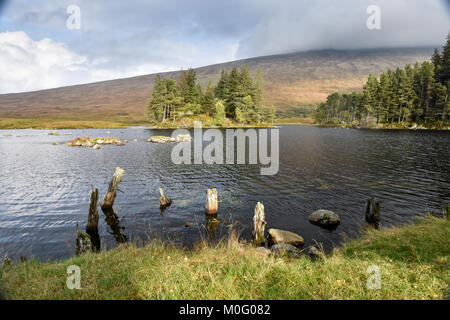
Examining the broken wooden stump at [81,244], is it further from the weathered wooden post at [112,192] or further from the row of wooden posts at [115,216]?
the weathered wooden post at [112,192]

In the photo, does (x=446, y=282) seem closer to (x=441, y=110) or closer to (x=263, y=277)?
(x=263, y=277)

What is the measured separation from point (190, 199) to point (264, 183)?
8122mm

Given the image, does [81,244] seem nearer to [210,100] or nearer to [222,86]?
[210,100]

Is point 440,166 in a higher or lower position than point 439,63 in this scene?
lower

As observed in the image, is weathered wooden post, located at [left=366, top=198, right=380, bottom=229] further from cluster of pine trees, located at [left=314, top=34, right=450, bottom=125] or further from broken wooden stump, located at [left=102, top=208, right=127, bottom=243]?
cluster of pine trees, located at [left=314, top=34, right=450, bottom=125]

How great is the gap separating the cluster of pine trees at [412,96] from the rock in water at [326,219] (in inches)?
3795

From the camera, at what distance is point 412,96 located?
8725cm

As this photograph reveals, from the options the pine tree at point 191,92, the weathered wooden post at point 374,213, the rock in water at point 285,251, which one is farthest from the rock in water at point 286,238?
the pine tree at point 191,92

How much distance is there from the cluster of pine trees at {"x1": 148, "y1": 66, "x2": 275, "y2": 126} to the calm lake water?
71.5m

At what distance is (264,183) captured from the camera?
22609 mm

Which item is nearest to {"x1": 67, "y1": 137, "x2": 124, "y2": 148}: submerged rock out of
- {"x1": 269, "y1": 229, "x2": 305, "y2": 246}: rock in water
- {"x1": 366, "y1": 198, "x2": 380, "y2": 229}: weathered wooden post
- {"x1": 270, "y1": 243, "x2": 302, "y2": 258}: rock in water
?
{"x1": 269, "y1": 229, "x2": 305, "y2": 246}: rock in water

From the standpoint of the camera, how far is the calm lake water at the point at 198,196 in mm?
13023

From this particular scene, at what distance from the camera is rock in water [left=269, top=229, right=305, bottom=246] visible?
1180 cm
